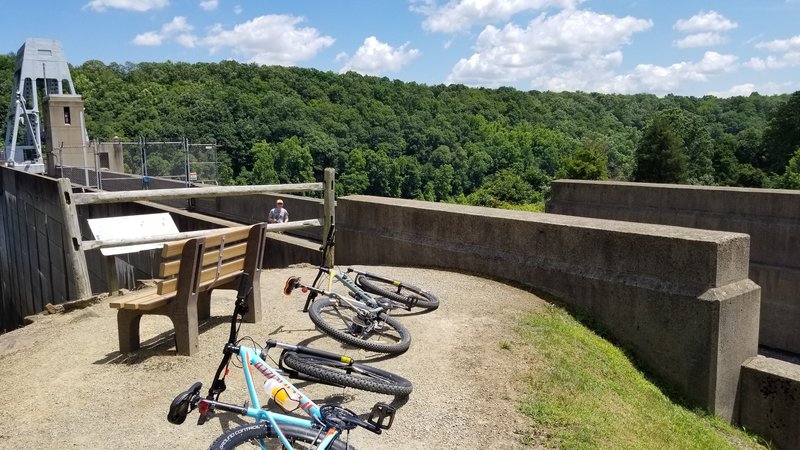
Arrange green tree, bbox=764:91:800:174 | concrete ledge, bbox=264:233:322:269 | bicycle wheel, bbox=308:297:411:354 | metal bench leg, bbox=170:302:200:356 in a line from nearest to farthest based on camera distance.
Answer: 1. metal bench leg, bbox=170:302:200:356
2. bicycle wheel, bbox=308:297:411:354
3. concrete ledge, bbox=264:233:322:269
4. green tree, bbox=764:91:800:174

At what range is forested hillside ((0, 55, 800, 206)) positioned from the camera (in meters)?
55.6

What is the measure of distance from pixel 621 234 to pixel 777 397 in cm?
211

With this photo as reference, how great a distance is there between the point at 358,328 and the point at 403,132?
95.9 metres

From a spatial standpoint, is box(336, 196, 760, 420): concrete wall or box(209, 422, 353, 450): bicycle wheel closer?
box(209, 422, 353, 450): bicycle wheel

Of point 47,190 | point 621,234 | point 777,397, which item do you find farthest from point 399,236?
point 47,190

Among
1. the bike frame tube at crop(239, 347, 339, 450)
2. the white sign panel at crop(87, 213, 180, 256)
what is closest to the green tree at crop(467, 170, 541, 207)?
the white sign panel at crop(87, 213, 180, 256)

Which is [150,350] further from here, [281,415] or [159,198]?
[159,198]

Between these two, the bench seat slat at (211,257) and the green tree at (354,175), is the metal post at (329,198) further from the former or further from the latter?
the green tree at (354,175)

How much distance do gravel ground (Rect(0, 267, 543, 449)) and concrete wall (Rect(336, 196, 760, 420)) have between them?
0.66 metres

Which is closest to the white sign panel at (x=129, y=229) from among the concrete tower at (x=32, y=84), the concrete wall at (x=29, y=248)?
the concrete wall at (x=29, y=248)

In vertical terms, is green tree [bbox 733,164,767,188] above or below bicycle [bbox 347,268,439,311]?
below

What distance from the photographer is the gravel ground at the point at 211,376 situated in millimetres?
4293

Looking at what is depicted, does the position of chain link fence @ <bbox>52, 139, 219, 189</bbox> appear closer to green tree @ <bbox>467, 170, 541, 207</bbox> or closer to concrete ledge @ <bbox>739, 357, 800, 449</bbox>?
concrete ledge @ <bbox>739, 357, 800, 449</bbox>

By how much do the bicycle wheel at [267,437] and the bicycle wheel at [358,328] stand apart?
1.98 meters
